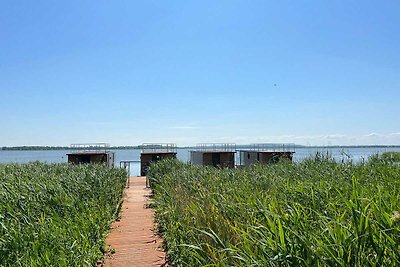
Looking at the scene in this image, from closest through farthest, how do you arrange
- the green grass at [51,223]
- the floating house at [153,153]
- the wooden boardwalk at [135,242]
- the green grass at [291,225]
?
the green grass at [291,225]
the green grass at [51,223]
the wooden boardwalk at [135,242]
the floating house at [153,153]

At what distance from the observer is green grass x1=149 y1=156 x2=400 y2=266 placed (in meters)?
2.22

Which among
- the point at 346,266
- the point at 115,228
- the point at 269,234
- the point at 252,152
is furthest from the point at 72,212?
the point at 252,152

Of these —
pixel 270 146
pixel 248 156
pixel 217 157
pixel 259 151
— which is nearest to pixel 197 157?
pixel 217 157

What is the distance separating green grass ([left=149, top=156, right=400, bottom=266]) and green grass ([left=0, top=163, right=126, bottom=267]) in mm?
1077

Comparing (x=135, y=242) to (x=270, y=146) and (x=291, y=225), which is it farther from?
(x=270, y=146)

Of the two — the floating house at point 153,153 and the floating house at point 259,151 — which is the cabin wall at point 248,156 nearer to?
the floating house at point 259,151

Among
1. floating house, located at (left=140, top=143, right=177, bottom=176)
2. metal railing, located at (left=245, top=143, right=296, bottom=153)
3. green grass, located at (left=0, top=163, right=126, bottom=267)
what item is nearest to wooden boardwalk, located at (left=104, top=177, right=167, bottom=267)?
→ green grass, located at (left=0, top=163, right=126, bottom=267)

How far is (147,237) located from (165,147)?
25061mm

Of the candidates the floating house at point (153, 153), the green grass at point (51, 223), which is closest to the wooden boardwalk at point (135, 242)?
the green grass at point (51, 223)

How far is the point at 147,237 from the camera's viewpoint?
6.32 m

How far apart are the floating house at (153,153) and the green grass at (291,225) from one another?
19.5 metres

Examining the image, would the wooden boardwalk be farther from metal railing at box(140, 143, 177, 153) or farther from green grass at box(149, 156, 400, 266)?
metal railing at box(140, 143, 177, 153)

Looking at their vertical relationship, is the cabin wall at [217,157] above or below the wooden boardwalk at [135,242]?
above

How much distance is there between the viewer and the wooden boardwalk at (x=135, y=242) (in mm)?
4898
